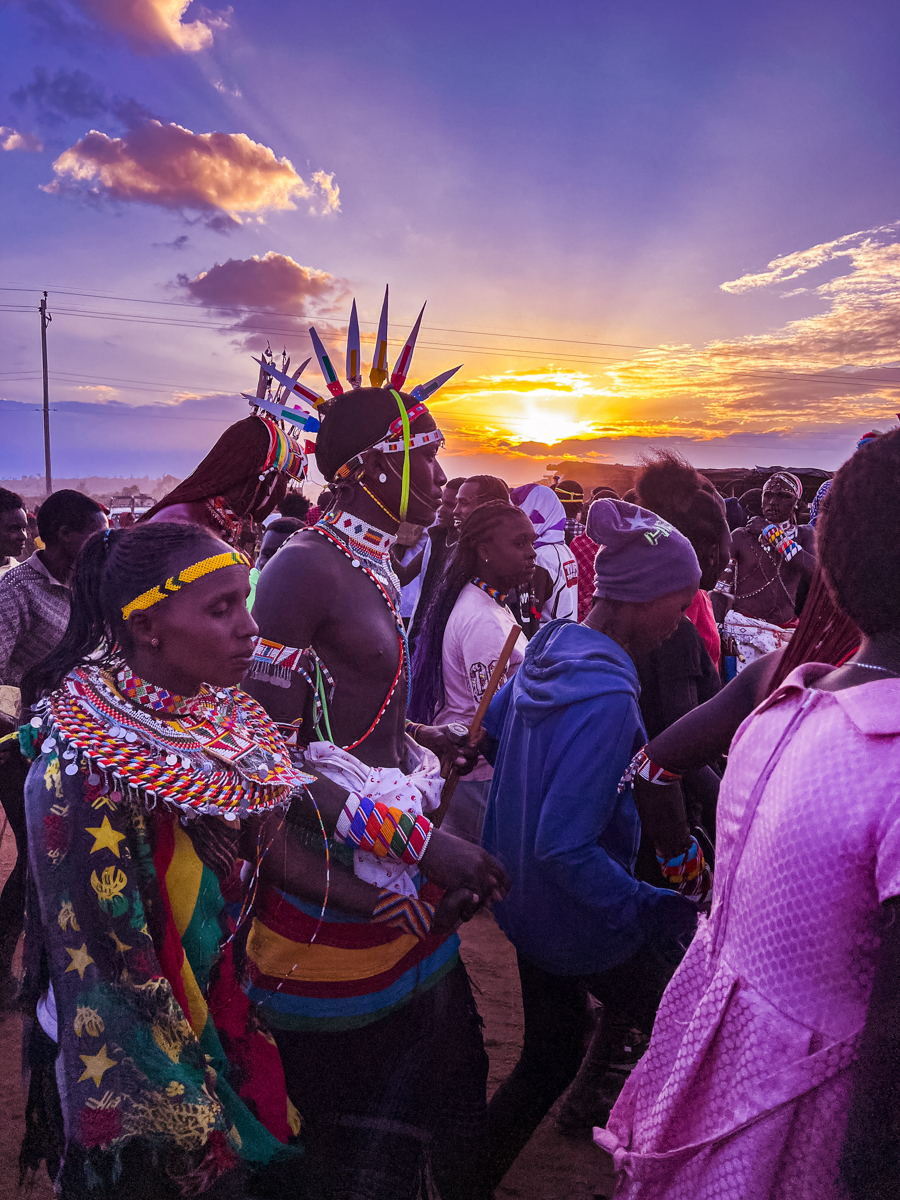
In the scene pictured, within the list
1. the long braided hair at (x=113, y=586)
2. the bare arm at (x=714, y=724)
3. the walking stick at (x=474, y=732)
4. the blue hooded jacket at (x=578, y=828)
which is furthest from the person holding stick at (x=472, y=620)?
the long braided hair at (x=113, y=586)

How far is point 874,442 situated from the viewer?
1286 mm

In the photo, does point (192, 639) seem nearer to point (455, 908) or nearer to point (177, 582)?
point (177, 582)

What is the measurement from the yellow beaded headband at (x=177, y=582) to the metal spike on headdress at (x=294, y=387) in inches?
52.2

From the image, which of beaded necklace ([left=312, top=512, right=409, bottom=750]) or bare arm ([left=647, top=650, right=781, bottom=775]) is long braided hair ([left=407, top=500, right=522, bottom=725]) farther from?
bare arm ([left=647, top=650, right=781, bottom=775])

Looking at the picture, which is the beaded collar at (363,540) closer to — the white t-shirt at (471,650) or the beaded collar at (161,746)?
the beaded collar at (161,746)

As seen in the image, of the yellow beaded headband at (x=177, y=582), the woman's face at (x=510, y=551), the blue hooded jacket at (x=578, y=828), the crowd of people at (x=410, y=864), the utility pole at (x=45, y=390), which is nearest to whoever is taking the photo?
the crowd of people at (x=410, y=864)

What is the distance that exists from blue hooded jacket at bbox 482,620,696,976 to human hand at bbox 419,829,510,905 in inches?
14.0

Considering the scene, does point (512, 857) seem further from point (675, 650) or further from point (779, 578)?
point (779, 578)

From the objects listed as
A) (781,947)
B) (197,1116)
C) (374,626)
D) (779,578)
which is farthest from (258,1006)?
(779,578)

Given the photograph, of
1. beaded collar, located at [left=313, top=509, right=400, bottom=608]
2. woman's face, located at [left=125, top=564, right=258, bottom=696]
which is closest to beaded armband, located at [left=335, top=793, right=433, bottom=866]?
woman's face, located at [left=125, top=564, right=258, bottom=696]

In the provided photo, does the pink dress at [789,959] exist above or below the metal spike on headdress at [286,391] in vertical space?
below

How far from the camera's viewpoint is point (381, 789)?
2.14m

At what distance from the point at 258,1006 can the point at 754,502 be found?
738 centimetres

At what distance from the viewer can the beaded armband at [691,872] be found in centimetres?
260
